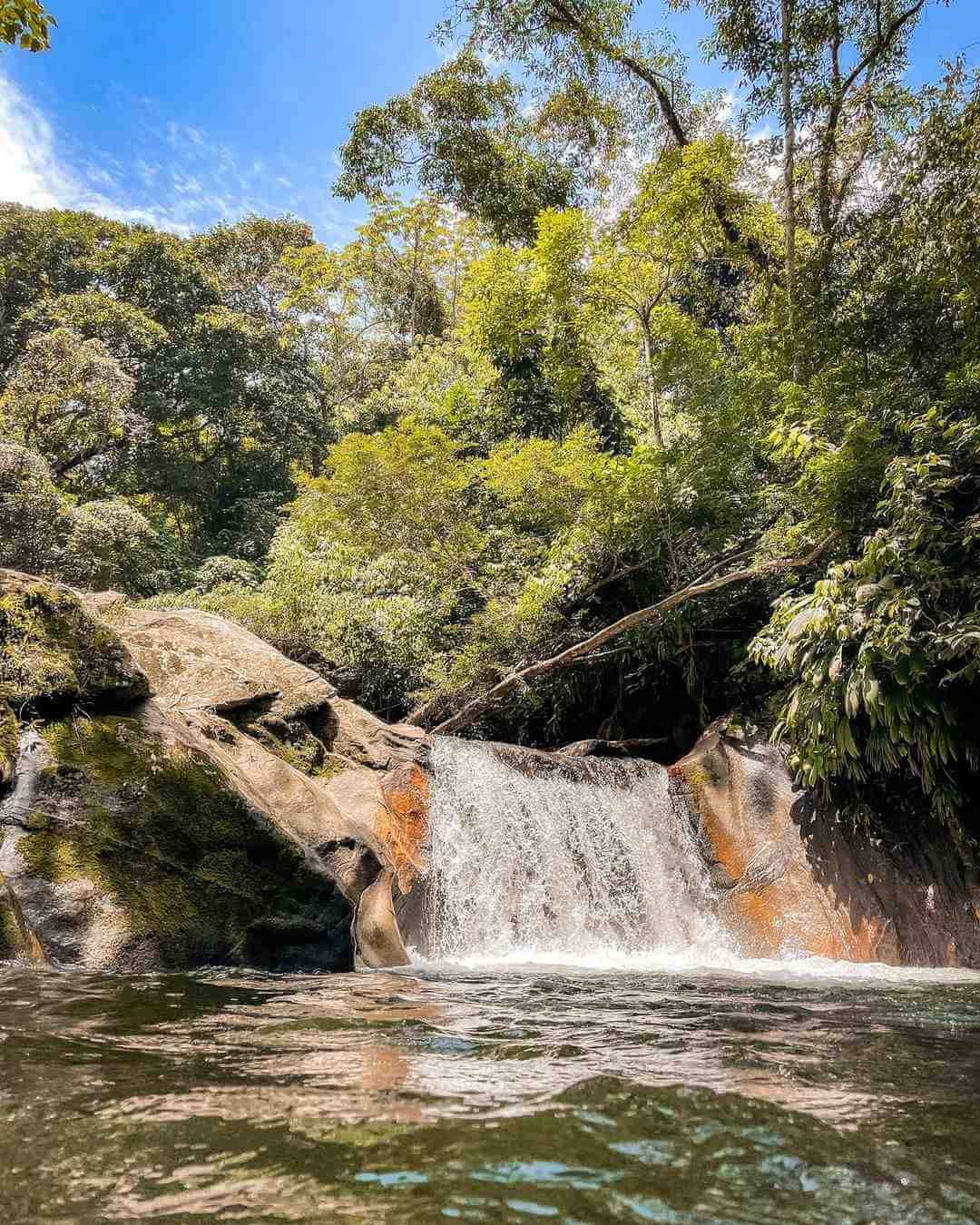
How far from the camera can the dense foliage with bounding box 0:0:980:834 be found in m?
8.07

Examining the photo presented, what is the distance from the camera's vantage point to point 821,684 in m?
7.68

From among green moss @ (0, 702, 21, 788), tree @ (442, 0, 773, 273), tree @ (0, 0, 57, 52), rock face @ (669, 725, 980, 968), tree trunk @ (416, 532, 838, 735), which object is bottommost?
rock face @ (669, 725, 980, 968)

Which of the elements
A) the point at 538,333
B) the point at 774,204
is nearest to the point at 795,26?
the point at 774,204

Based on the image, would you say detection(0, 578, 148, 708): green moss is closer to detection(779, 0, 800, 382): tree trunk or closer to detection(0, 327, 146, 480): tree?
detection(779, 0, 800, 382): tree trunk

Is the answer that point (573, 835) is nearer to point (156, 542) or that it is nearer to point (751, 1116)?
point (751, 1116)

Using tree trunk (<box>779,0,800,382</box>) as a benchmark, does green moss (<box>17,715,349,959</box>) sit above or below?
below

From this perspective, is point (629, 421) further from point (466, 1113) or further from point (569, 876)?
point (466, 1113)

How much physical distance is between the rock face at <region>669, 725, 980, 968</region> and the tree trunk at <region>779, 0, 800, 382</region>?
645 cm

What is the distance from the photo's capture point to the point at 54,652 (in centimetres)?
557

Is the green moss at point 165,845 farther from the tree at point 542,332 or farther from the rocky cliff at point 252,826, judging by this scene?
the tree at point 542,332

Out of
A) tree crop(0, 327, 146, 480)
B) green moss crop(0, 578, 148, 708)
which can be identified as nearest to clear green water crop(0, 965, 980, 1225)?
green moss crop(0, 578, 148, 708)

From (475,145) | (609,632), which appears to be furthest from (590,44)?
(609,632)

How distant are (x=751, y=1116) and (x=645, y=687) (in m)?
11.5

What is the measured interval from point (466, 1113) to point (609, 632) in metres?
9.29
